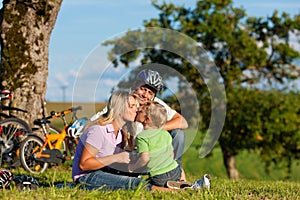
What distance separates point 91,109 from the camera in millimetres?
7051

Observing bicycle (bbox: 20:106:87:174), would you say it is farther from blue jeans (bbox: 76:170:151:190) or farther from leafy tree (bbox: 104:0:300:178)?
leafy tree (bbox: 104:0:300:178)

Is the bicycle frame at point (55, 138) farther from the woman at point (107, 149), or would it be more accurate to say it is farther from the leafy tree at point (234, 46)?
the leafy tree at point (234, 46)

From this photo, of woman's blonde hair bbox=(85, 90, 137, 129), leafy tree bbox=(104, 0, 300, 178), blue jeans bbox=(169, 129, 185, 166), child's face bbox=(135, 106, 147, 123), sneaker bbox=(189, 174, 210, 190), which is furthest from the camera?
leafy tree bbox=(104, 0, 300, 178)

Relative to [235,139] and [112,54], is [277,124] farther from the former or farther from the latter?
[112,54]

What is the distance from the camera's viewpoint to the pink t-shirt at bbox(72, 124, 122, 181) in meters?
6.29

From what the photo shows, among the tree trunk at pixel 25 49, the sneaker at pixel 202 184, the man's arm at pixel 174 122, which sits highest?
the tree trunk at pixel 25 49

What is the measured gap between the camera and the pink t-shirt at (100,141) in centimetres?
629

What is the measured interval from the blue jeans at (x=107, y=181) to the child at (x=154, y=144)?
5.2 inches

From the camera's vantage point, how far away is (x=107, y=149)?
6.44m

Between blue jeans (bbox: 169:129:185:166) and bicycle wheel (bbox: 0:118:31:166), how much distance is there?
415 cm

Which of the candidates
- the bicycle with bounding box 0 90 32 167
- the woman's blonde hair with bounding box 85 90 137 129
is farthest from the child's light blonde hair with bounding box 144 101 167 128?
the bicycle with bounding box 0 90 32 167

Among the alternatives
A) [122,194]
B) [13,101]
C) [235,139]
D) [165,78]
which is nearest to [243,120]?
[235,139]

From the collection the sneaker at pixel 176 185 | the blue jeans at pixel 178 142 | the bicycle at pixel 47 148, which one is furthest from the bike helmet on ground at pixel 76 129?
the sneaker at pixel 176 185

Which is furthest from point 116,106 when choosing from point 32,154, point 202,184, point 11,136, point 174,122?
point 11,136
